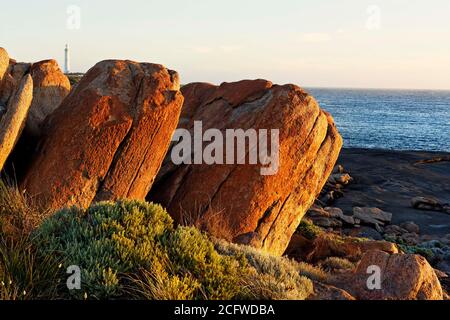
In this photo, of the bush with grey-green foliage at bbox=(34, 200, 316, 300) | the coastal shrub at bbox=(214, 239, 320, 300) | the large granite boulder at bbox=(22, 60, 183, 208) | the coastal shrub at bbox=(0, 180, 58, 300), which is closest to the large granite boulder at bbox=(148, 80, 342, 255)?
the large granite boulder at bbox=(22, 60, 183, 208)

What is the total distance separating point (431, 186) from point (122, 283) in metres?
33.1

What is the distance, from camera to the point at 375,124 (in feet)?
288

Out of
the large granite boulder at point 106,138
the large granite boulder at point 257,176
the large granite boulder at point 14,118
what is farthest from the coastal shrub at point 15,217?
the large granite boulder at point 257,176

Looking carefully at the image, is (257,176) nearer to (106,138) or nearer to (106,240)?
(106,138)

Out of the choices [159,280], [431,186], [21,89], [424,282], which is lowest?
[431,186]

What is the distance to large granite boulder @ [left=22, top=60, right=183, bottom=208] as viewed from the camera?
11047 millimetres

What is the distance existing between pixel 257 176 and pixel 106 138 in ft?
13.4

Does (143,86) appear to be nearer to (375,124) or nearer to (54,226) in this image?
(54,226)

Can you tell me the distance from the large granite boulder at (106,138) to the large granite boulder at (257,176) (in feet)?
4.35

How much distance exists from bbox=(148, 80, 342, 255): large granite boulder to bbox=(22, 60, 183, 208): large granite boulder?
1325 mm

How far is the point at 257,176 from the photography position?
42.9 feet

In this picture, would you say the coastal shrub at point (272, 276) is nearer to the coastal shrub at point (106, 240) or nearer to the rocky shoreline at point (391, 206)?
the coastal shrub at point (106, 240)

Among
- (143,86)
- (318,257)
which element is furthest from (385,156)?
(143,86)
